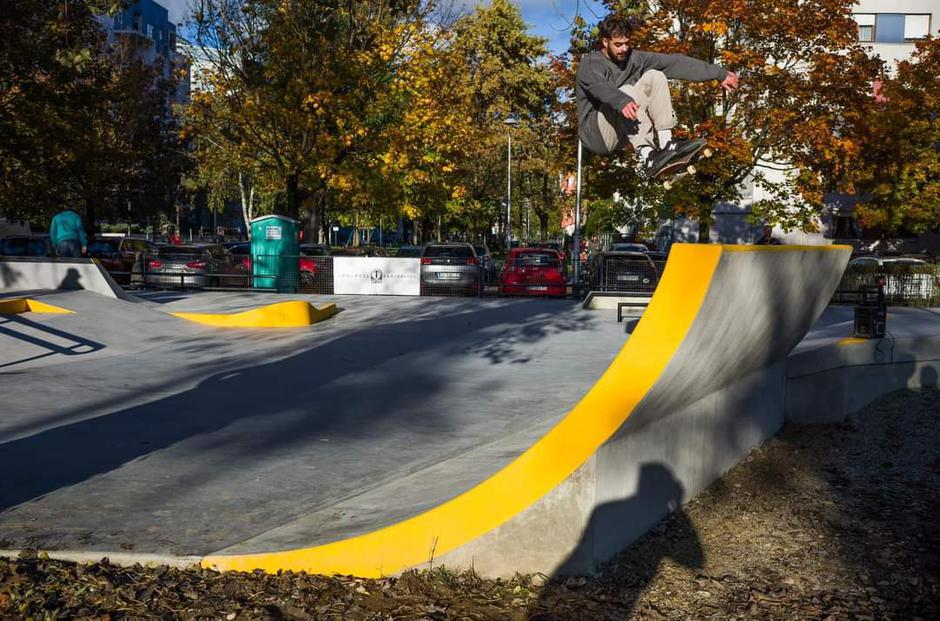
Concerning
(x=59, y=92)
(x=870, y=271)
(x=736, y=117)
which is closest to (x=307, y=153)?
(x=59, y=92)

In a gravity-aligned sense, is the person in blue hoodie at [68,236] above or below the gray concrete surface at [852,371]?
above

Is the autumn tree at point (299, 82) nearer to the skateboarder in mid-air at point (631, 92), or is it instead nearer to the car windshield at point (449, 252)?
the car windshield at point (449, 252)

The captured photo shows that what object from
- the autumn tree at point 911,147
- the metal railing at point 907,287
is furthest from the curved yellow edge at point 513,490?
the autumn tree at point 911,147

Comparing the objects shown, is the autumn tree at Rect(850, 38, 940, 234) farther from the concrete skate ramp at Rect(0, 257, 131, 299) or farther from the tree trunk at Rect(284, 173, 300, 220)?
the concrete skate ramp at Rect(0, 257, 131, 299)

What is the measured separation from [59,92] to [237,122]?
18.8 ft

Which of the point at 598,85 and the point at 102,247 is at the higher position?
the point at 598,85

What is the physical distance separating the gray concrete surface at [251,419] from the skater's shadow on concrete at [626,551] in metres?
1.24

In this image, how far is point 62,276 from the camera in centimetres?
1852

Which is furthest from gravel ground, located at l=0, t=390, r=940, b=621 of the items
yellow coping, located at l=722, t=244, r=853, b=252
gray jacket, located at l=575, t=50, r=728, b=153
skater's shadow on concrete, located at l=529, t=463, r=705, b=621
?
gray jacket, located at l=575, t=50, r=728, b=153

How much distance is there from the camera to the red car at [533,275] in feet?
85.0

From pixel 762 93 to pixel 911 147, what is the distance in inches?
567

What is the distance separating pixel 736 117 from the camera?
91.4 feet

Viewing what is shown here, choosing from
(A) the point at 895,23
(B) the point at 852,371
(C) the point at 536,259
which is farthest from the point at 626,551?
(A) the point at 895,23

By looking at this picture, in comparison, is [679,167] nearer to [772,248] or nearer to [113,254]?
[772,248]
